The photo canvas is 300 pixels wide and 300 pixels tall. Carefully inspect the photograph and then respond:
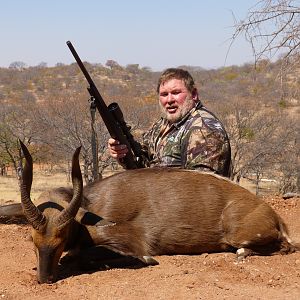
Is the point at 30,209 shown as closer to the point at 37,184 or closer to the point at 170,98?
the point at 170,98

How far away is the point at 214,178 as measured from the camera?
599 cm

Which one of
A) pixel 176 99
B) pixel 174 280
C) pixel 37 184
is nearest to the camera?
pixel 174 280

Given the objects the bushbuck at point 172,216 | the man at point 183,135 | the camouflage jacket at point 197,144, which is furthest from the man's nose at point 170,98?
the bushbuck at point 172,216

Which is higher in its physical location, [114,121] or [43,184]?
[114,121]

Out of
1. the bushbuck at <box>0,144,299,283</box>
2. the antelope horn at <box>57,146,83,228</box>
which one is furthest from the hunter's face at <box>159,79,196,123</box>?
the antelope horn at <box>57,146,83,228</box>

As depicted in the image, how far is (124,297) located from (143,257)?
3.11ft

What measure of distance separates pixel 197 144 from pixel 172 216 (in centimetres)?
90

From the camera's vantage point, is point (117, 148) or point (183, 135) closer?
point (183, 135)

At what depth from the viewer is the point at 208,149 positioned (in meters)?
6.13

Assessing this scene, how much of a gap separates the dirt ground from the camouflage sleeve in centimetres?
99

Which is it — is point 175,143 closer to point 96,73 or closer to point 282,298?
point 282,298

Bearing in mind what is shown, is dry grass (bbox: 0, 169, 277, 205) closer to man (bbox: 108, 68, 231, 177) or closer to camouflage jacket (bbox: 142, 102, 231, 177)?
man (bbox: 108, 68, 231, 177)

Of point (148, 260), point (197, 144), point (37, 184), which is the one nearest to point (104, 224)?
point (148, 260)

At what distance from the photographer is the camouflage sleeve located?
6.16m
